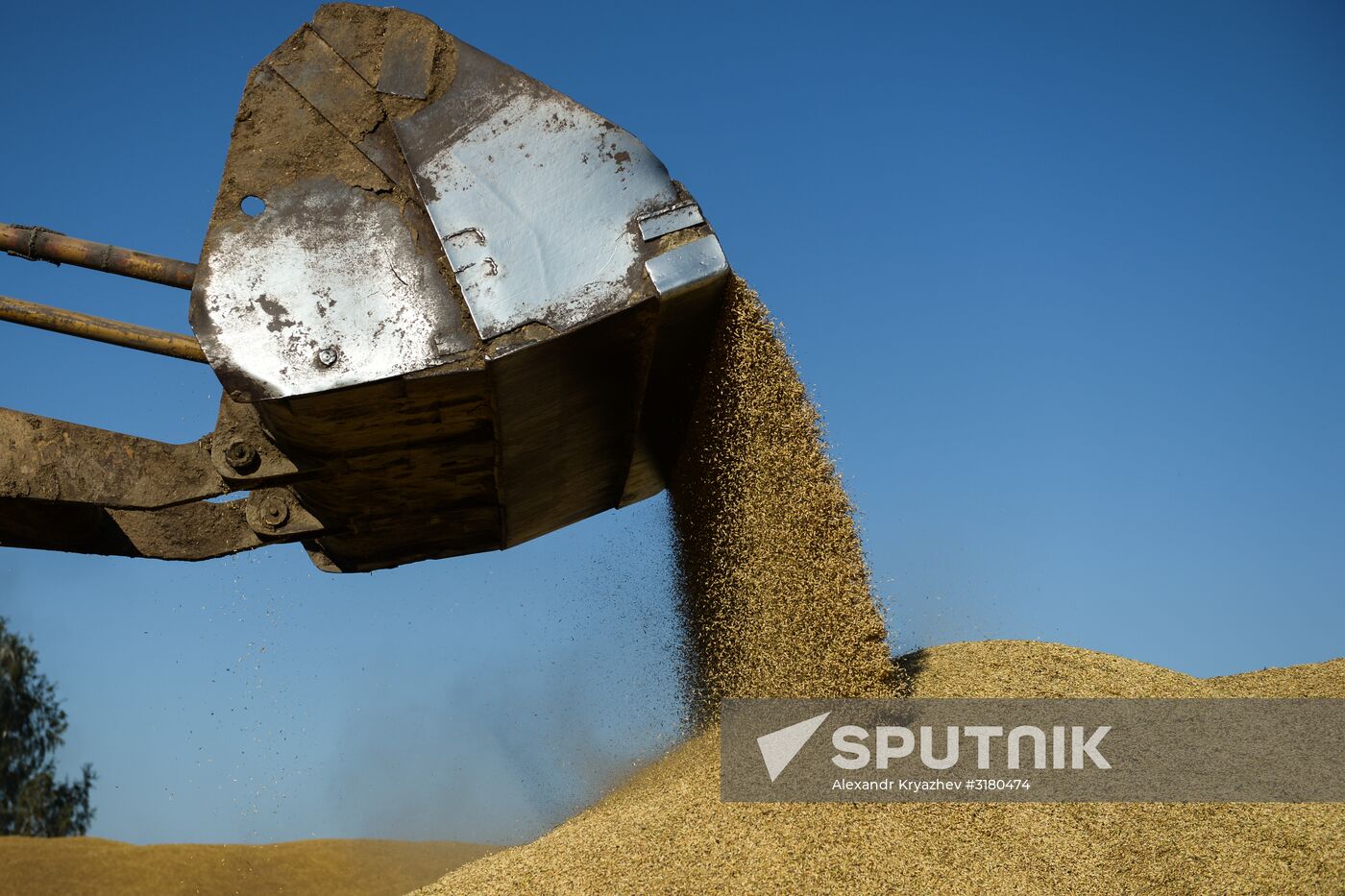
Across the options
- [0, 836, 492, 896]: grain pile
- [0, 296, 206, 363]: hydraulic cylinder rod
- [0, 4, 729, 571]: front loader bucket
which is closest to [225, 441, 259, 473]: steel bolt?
[0, 4, 729, 571]: front loader bucket

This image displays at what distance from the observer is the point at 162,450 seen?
10.4 ft

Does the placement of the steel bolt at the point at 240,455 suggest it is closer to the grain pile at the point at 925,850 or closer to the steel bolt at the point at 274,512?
the steel bolt at the point at 274,512

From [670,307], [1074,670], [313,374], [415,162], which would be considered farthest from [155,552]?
[1074,670]

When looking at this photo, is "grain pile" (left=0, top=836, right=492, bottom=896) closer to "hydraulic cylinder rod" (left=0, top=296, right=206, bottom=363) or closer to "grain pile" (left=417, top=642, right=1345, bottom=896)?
"grain pile" (left=417, top=642, right=1345, bottom=896)

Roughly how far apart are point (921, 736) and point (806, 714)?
0.32 m

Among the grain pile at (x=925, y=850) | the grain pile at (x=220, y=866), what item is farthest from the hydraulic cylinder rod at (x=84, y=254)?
the grain pile at (x=220, y=866)

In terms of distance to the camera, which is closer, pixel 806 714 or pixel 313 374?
pixel 313 374

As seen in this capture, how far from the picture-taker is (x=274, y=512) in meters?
3.49

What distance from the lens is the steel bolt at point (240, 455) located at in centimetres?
310

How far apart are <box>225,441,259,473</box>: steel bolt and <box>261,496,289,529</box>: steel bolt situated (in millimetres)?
399

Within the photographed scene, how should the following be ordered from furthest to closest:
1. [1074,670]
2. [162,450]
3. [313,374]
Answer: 1. [1074,670]
2. [162,450]
3. [313,374]

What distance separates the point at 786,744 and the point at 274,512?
1.59 meters

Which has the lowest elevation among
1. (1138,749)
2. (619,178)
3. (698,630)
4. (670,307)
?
(1138,749)

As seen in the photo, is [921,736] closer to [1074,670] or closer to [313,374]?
[1074,670]
